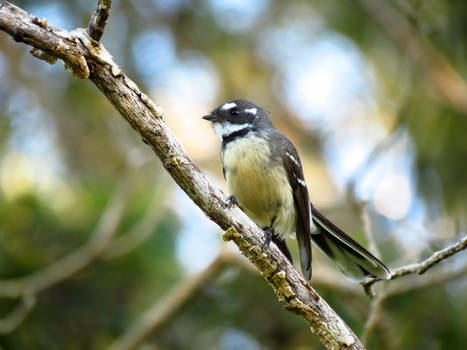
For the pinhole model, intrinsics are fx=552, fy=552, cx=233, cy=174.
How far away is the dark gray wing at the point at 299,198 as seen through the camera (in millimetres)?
3723

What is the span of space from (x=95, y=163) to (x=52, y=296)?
8.55 feet

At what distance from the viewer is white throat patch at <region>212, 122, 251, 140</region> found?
4148 millimetres

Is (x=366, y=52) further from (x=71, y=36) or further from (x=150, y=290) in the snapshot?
(x=71, y=36)

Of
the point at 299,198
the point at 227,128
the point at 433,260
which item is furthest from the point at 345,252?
the point at 227,128

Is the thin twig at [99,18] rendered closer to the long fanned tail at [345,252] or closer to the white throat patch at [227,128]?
the white throat patch at [227,128]

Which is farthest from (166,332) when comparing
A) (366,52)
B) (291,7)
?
(291,7)

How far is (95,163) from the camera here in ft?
22.7

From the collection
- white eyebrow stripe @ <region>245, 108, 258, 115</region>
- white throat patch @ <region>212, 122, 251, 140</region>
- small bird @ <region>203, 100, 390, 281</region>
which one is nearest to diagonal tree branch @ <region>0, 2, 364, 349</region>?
small bird @ <region>203, 100, 390, 281</region>

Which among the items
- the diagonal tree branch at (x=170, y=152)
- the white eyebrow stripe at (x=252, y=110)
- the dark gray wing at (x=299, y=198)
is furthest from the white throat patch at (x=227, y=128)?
the diagonal tree branch at (x=170, y=152)

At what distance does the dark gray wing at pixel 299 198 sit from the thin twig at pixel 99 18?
5.96 ft

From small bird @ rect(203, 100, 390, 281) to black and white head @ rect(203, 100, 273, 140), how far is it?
5cm

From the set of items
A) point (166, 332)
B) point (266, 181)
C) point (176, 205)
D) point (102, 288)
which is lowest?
point (166, 332)

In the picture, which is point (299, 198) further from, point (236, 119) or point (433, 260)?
point (433, 260)

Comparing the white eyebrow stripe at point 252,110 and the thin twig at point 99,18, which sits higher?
the thin twig at point 99,18
